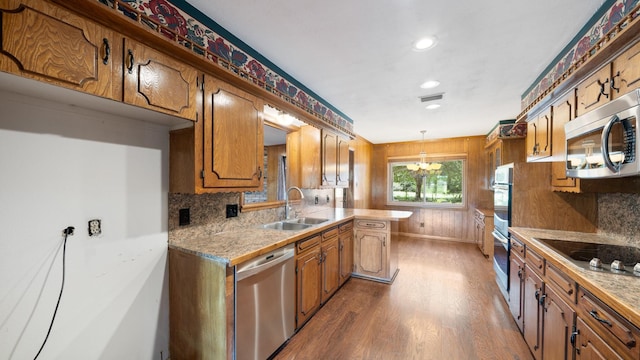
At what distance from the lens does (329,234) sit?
2609 millimetres

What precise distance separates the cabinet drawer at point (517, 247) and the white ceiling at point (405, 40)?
165cm

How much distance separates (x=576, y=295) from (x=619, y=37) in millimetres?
1374

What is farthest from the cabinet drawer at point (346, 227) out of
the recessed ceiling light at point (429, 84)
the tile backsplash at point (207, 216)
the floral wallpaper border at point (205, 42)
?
the recessed ceiling light at point (429, 84)

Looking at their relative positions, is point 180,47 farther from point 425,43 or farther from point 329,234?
point 329,234

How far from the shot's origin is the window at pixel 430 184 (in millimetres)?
5629

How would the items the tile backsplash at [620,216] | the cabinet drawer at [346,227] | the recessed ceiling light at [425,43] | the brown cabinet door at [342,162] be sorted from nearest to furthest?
the tile backsplash at [620,216] < the recessed ceiling light at [425,43] < the cabinet drawer at [346,227] < the brown cabinet door at [342,162]

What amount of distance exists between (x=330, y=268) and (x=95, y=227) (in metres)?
2.05

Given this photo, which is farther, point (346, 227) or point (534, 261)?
point (346, 227)

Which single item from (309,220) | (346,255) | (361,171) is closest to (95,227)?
(309,220)

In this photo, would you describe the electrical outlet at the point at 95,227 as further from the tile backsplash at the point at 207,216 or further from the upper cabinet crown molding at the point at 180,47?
the upper cabinet crown molding at the point at 180,47

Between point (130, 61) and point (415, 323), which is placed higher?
point (130, 61)

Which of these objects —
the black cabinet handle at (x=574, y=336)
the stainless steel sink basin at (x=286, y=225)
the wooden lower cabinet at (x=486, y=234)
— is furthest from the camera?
the wooden lower cabinet at (x=486, y=234)

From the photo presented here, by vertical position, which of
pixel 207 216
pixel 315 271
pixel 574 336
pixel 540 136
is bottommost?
pixel 315 271

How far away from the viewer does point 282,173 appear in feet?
9.19
